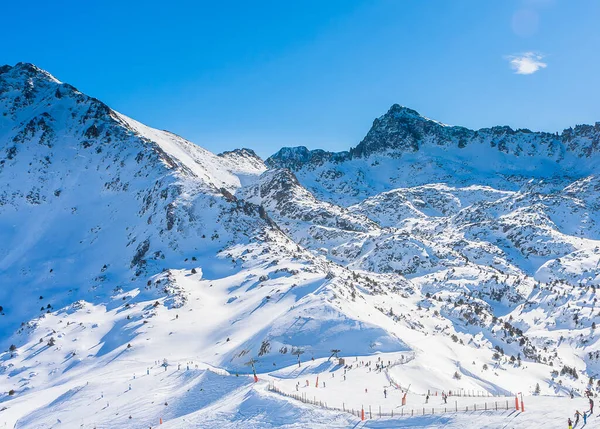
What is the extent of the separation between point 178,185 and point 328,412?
84.1 metres

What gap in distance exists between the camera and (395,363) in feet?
144

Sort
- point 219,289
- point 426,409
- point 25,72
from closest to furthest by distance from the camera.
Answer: point 426,409, point 219,289, point 25,72

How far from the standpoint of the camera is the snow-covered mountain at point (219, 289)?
151 ft

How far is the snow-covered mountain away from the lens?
46031mm

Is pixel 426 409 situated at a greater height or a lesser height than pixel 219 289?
lesser

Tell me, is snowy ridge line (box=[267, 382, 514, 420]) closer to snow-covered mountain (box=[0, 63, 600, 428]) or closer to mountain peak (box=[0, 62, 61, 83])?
snow-covered mountain (box=[0, 63, 600, 428])

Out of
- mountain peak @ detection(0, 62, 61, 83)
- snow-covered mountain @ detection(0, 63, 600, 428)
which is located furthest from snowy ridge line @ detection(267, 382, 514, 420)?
mountain peak @ detection(0, 62, 61, 83)

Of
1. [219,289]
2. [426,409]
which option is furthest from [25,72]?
[426,409]

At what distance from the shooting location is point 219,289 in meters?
77.2

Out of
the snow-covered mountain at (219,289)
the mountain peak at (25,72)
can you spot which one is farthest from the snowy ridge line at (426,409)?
the mountain peak at (25,72)

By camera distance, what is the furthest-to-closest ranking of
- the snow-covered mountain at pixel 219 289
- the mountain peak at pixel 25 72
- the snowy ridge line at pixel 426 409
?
the mountain peak at pixel 25 72
the snow-covered mountain at pixel 219 289
the snowy ridge line at pixel 426 409

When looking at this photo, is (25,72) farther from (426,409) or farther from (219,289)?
(426,409)

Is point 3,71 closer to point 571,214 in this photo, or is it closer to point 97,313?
point 97,313

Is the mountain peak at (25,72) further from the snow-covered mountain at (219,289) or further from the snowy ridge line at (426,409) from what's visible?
the snowy ridge line at (426,409)
